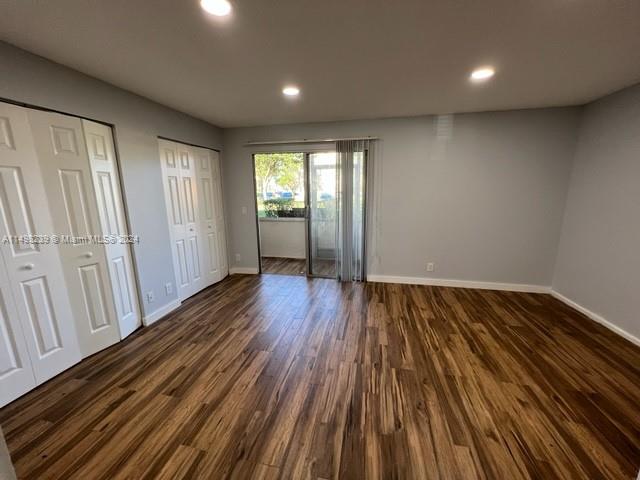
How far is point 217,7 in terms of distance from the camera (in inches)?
51.7

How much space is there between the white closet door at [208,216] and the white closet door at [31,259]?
182 centimetres

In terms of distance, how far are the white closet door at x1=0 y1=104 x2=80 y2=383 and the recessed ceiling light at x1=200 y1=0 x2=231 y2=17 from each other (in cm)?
157

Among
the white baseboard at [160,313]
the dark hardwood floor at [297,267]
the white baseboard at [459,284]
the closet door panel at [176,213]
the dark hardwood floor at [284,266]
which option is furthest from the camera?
the dark hardwood floor at [284,266]

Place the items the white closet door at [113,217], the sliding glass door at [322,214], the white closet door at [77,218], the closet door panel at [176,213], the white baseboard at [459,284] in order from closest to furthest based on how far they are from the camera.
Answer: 1. the white closet door at [77,218]
2. the white closet door at [113,217]
3. the closet door panel at [176,213]
4. the white baseboard at [459,284]
5. the sliding glass door at [322,214]

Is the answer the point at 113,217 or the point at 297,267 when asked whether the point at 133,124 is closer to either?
the point at 113,217

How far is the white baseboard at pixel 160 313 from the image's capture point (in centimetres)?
275

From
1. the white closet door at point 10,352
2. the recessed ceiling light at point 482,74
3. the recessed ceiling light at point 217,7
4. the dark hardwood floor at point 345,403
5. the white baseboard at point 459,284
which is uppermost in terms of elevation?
the recessed ceiling light at point 482,74

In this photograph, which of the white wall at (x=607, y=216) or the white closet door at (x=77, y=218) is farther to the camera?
the white wall at (x=607, y=216)

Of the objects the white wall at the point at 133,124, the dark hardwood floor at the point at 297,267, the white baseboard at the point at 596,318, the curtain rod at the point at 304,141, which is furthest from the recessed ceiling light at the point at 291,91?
the white baseboard at the point at 596,318

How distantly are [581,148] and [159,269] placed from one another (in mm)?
5308

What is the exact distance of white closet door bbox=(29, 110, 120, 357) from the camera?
6.22 ft

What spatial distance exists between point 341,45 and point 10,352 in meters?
3.12

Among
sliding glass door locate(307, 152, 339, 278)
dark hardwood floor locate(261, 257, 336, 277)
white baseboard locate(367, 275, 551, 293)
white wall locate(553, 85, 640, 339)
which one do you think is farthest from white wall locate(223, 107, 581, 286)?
dark hardwood floor locate(261, 257, 336, 277)

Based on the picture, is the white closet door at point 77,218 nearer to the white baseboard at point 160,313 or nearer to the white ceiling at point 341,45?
the white baseboard at point 160,313
